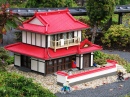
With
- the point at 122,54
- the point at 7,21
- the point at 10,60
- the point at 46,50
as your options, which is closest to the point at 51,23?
the point at 46,50

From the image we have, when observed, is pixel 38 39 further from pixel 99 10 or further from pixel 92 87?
pixel 99 10

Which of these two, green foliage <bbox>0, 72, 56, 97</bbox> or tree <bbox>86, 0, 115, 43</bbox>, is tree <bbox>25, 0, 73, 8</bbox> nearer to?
tree <bbox>86, 0, 115, 43</bbox>

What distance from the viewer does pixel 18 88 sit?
904 inches

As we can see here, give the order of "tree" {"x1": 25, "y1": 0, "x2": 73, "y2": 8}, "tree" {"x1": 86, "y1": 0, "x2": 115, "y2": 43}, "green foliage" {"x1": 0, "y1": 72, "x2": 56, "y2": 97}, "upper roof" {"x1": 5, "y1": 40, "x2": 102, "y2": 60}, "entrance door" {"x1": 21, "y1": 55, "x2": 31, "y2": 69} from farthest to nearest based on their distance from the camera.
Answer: "tree" {"x1": 25, "y1": 0, "x2": 73, "y2": 8}
"tree" {"x1": 86, "y1": 0, "x2": 115, "y2": 43}
"entrance door" {"x1": 21, "y1": 55, "x2": 31, "y2": 69}
"upper roof" {"x1": 5, "y1": 40, "x2": 102, "y2": 60}
"green foliage" {"x1": 0, "y1": 72, "x2": 56, "y2": 97}

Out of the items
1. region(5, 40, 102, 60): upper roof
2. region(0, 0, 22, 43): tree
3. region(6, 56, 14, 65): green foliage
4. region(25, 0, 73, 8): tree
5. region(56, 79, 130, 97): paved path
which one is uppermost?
region(0, 0, 22, 43): tree

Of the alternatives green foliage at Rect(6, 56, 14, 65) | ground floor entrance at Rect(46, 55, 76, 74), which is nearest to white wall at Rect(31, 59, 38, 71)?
ground floor entrance at Rect(46, 55, 76, 74)

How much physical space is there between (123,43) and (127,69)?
388 inches

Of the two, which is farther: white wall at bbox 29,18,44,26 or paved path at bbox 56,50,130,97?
white wall at bbox 29,18,44,26

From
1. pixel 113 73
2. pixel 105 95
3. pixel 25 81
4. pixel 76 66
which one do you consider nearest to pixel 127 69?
pixel 113 73

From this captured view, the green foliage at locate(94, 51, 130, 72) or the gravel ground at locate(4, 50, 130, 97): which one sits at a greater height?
the green foliage at locate(94, 51, 130, 72)

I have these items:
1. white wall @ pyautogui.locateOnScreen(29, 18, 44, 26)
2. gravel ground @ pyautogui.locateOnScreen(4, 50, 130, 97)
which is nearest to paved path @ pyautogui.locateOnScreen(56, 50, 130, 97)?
gravel ground @ pyautogui.locateOnScreen(4, 50, 130, 97)

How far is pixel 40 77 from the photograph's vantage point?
Answer: 96.1 feet

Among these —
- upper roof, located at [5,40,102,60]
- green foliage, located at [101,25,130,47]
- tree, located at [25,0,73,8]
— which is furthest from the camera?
tree, located at [25,0,73,8]

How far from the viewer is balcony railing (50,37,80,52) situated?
2971cm
